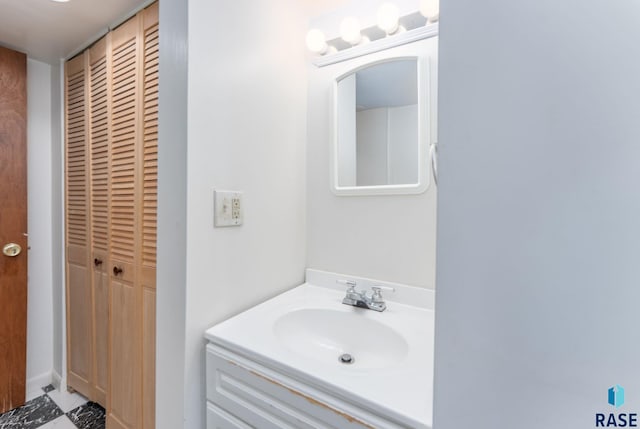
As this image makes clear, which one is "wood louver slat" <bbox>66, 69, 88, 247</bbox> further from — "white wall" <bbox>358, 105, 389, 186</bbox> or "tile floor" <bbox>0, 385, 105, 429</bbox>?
"white wall" <bbox>358, 105, 389, 186</bbox>

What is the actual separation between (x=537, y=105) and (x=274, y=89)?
0.94 metres

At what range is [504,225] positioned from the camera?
0.36m

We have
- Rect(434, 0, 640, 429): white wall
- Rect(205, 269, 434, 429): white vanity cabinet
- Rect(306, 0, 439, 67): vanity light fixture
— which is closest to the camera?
Rect(434, 0, 640, 429): white wall

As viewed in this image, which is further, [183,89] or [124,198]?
[124,198]

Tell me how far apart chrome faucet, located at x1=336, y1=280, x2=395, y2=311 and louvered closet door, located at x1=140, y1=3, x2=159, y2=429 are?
2.60 ft

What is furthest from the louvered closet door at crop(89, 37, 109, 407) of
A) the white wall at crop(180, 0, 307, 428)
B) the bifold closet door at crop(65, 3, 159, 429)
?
the white wall at crop(180, 0, 307, 428)

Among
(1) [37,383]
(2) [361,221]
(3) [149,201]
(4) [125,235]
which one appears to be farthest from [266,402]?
(1) [37,383]

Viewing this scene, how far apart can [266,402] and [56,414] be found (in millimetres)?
1687

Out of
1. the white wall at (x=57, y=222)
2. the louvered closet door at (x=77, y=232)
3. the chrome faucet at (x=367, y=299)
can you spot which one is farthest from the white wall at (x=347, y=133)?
the white wall at (x=57, y=222)

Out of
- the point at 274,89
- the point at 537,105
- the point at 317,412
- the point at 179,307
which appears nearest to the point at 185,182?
the point at 179,307

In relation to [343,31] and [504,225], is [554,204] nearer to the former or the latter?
[504,225]

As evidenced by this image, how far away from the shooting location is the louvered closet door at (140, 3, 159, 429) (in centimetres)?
114

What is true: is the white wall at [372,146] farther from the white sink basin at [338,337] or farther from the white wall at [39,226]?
the white wall at [39,226]

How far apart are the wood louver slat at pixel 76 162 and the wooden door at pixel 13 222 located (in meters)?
0.19
